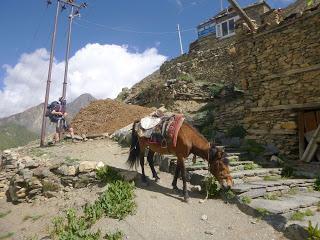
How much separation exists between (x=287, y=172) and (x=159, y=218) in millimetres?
5010

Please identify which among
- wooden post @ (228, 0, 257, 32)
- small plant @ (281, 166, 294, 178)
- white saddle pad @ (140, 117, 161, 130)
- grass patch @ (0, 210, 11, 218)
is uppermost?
wooden post @ (228, 0, 257, 32)

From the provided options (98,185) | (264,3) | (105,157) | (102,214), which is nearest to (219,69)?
(264,3)

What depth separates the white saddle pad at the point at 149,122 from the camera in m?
9.27

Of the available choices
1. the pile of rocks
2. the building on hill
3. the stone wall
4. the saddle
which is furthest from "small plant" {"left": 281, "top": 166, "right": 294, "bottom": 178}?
the building on hill

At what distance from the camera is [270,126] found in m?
12.5

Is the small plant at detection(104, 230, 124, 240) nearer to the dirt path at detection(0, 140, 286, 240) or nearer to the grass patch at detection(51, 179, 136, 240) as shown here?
the grass patch at detection(51, 179, 136, 240)

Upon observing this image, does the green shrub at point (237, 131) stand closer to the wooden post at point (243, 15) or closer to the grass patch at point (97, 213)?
the wooden post at point (243, 15)

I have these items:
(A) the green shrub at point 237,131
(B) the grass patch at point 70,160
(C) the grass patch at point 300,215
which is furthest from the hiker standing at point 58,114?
(C) the grass patch at point 300,215

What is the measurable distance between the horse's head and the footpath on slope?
1071 centimetres

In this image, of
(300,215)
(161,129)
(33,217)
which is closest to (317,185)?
(300,215)

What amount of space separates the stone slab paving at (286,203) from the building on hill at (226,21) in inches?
1202

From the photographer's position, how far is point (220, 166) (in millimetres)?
8328

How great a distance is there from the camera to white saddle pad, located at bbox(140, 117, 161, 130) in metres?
9.27

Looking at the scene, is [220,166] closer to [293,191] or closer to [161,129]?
[161,129]
